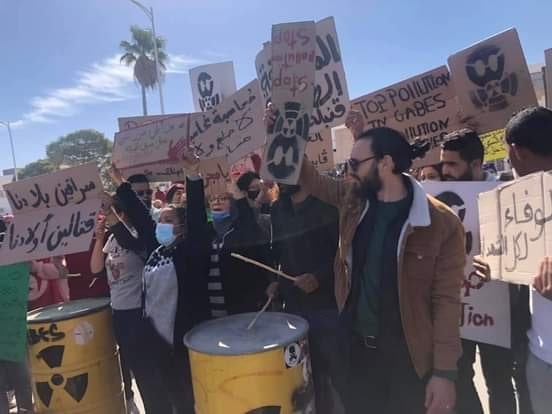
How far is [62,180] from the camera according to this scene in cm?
327

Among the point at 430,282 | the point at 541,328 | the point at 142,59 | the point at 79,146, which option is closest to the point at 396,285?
the point at 430,282

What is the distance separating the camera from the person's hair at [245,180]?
3811 millimetres

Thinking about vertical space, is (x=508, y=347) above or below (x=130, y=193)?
below

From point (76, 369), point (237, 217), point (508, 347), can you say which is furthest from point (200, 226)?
point (508, 347)

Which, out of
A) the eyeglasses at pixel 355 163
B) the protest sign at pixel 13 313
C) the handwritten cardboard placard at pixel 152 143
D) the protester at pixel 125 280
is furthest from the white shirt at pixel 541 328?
the handwritten cardboard placard at pixel 152 143

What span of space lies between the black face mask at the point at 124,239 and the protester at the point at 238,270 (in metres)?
0.56

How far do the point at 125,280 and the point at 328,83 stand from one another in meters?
1.93

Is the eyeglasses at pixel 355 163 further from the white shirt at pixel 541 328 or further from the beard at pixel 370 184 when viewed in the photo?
the white shirt at pixel 541 328

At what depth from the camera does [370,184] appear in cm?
225

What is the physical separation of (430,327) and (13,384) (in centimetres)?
319

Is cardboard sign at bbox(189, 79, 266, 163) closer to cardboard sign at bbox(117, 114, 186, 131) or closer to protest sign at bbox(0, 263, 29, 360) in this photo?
cardboard sign at bbox(117, 114, 186, 131)

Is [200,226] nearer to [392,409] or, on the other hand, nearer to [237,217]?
[237,217]

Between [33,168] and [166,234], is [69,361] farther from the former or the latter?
[33,168]

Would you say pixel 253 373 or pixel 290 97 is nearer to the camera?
pixel 253 373
